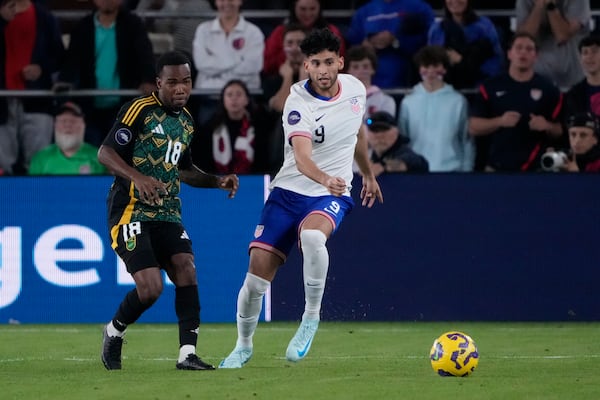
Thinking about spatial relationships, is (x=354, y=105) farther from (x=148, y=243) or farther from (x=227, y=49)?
(x=227, y=49)

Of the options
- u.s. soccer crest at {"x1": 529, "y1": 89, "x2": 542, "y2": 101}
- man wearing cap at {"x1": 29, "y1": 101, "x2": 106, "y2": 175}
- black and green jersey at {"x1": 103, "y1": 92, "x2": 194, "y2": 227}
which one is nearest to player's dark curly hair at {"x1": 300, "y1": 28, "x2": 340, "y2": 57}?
black and green jersey at {"x1": 103, "y1": 92, "x2": 194, "y2": 227}

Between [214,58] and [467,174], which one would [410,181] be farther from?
[214,58]

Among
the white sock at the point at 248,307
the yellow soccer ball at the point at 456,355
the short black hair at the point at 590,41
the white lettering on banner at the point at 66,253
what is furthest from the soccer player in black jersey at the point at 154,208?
the short black hair at the point at 590,41

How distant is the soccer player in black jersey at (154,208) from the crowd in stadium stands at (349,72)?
17.1 ft

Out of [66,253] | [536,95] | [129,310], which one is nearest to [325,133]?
[129,310]

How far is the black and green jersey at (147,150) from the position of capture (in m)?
8.98

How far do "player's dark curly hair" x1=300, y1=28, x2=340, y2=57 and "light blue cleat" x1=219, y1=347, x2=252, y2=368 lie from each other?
7.03ft

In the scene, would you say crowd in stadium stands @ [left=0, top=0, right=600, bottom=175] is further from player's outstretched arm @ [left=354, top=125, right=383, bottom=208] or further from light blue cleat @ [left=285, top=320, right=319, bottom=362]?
light blue cleat @ [left=285, top=320, right=319, bottom=362]

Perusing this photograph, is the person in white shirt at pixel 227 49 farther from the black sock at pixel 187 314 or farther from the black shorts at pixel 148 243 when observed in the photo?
the black sock at pixel 187 314

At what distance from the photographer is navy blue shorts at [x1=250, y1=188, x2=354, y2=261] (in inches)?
363

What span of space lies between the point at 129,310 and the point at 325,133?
6.05ft

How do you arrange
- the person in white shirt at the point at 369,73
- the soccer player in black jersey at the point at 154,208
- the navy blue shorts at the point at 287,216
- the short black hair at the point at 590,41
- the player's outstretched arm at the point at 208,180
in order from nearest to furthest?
the soccer player in black jersey at the point at 154,208
the navy blue shorts at the point at 287,216
the player's outstretched arm at the point at 208,180
the short black hair at the point at 590,41
the person in white shirt at the point at 369,73

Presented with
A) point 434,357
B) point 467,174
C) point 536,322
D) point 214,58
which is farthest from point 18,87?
point 434,357

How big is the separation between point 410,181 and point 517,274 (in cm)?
145
